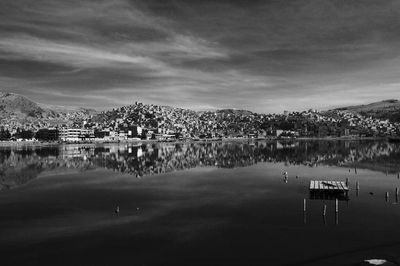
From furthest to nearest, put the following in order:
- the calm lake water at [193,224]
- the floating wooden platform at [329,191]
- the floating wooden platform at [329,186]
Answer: the floating wooden platform at [329,186] < the floating wooden platform at [329,191] < the calm lake water at [193,224]

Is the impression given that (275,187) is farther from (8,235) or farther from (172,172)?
(8,235)

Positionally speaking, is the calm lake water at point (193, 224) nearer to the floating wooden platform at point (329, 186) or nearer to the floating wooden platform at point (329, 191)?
the floating wooden platform at point (329, 191)

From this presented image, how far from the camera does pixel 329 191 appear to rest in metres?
59.4

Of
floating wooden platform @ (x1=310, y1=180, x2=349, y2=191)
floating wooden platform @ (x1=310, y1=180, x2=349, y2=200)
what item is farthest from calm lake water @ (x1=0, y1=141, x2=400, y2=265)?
floating wooden platform @ (x1=310, y1=180, x2=349, y2=191)

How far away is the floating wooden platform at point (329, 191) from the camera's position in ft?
188

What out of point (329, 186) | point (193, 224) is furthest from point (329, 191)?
point (193, 224)

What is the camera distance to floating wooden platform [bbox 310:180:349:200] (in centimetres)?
5735

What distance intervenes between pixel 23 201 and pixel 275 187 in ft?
134

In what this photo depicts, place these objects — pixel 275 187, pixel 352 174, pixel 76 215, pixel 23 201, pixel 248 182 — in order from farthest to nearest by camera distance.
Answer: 1. pixel 352 174
2. pixel 248 182
3. pixel 275 187
4. pixel 23 201
5. pixel 76 215

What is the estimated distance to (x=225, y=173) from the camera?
9106 cm

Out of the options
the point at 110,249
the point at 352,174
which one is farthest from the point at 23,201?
the point at 352,174

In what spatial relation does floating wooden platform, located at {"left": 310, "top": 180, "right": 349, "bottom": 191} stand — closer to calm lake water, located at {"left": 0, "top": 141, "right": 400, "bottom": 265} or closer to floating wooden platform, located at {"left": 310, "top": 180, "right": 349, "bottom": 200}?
floating wooden platform, located at {"left": 310, "top": 180, "right": 349, "bottom": 200}

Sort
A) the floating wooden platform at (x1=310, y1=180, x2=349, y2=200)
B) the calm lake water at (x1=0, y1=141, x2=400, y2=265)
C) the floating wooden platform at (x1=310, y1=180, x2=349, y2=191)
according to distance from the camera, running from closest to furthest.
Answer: the calm lake water at (x1=0, y1=141, x2=400, y2=265) < the floating wooden platform at (x1=310, y1=180, x2=349, y2=200) < the floating wooden platform at (x1=310, y1=180, x2=349, y2=191)

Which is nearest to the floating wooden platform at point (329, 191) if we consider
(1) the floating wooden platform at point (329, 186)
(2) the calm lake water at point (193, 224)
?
(1) the floating wooden platform at point (329, 186)
